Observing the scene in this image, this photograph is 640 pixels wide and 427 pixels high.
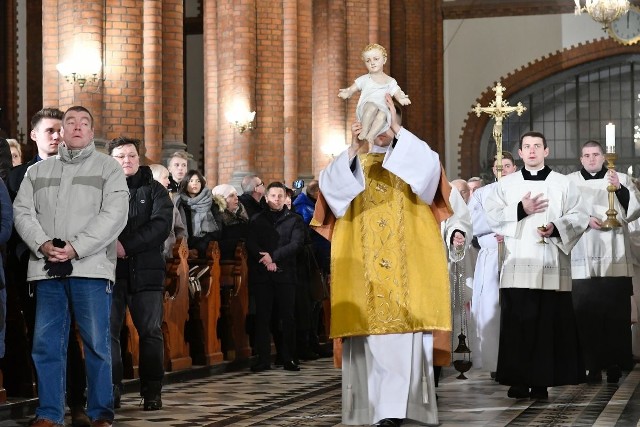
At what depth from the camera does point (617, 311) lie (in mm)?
12617

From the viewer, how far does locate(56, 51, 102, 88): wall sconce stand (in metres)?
14.8

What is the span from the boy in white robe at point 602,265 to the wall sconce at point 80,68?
5.54 m

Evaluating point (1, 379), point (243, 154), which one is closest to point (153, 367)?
point (1, 379)

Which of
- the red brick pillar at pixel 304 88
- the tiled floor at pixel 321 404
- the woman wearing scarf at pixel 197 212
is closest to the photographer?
the tiled floor at pixel 321 404

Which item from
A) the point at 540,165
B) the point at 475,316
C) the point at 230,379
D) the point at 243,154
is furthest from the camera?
the point at 243,154

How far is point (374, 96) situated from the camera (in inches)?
324

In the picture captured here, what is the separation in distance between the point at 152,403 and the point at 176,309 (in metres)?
2.78

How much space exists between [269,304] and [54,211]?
5.89 meters

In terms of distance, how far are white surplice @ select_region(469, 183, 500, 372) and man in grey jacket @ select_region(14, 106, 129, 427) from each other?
521cm

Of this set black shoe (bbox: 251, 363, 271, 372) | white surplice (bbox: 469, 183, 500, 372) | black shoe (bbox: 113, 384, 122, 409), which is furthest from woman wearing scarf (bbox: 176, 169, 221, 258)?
black shoe (bbox: 113, 384, 122, 409)

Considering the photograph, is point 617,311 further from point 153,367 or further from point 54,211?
point 54,211

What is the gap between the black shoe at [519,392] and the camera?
10.4 m

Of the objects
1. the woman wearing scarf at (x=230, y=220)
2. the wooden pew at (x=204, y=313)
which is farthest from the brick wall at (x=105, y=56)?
the wooden pew at (x=204, y=313)

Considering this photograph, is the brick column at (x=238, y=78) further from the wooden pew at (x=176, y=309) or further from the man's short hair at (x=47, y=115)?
the man's short hair at (x=47, y=115)
